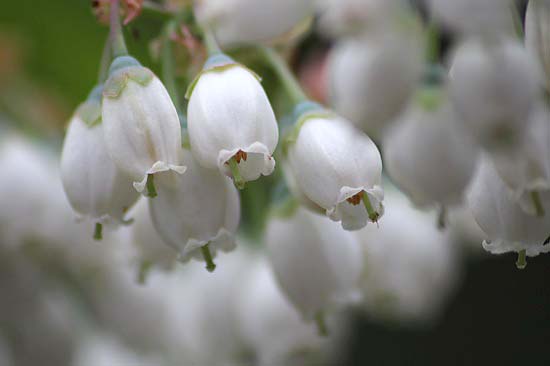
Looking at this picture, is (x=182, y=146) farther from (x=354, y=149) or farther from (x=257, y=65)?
(x=257, y=65)

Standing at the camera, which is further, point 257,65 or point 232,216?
point 257,65

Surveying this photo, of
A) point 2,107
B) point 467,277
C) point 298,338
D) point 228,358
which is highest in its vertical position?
point 2,107

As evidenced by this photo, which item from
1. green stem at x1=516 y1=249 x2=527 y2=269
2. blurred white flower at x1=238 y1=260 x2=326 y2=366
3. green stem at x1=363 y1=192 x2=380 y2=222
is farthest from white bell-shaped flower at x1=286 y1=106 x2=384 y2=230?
blurred white flower at x1=238 y1=260 x2=326 y2=366

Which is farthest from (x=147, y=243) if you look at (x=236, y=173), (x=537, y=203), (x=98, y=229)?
(x=537, y=203)

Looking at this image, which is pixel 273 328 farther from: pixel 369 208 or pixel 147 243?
pixel 369 208

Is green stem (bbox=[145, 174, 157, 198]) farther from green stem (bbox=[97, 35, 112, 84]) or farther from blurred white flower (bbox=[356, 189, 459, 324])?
blurred white flower (bbox=[356, 189, 459, 324])

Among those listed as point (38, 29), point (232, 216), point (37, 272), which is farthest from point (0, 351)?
point (232, 216)
